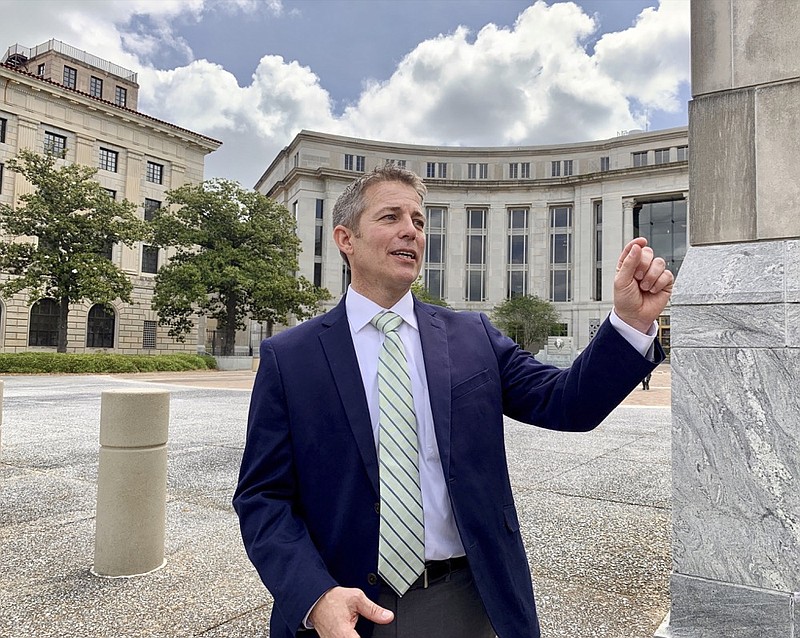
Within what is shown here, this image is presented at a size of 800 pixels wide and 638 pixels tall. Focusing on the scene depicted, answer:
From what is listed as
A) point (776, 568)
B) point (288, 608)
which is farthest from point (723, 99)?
point (288, 608)

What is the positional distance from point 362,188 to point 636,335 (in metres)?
1.05

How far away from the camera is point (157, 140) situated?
153 feet

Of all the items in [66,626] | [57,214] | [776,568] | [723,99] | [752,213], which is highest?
[57,214]

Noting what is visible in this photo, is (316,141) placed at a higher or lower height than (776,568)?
higher

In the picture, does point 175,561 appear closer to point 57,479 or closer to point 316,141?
point 57,479

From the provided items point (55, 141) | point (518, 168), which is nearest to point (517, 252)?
point (518, 168)

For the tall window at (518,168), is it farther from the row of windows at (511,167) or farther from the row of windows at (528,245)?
the row of windows at (528,245)

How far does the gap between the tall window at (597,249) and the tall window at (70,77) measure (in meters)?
49.9

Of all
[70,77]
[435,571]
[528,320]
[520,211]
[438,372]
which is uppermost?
[70,77]

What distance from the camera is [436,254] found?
68.6 m

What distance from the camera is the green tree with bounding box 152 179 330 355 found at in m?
36.7

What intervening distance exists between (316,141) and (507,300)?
2717cm

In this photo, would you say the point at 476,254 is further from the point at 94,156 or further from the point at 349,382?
the point at 349,382

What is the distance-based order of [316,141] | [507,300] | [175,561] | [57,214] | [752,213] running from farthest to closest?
1. [316,141]
2. [507,300]
3. [57,214]
4. [175,561]
5. [752,213]
